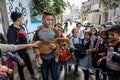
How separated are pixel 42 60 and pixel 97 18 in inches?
1793

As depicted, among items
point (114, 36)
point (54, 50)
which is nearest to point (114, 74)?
point (114, 36)

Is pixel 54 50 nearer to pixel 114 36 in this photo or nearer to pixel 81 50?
pixel 114 36

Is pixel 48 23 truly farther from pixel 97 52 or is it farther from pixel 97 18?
pixel 97 18

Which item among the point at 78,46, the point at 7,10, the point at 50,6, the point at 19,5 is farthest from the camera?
the point at 50,6

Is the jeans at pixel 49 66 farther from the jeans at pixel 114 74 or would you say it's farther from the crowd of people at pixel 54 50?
the jeans at pixel 114 74

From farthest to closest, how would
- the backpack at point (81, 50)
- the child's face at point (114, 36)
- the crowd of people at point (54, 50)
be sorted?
1. the backpack at point (81, 50)
2. the child's face at point (114, 36)
3. the crowd of people at point (54, 50)

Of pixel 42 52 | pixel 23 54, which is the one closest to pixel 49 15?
pixel 42 52

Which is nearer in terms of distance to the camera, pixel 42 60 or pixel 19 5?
pixel 42 60

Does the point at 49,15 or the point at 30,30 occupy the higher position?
the point at 49,15

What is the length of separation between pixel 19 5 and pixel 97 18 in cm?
3975

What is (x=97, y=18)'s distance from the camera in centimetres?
4838

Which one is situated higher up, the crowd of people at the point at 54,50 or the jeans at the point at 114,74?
the crowd of people at the point at 54,50

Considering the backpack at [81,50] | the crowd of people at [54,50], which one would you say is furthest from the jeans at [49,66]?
the backpack at [81,50]

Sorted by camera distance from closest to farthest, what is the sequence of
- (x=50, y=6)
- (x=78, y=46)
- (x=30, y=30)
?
(x=78, y=46) → (x=30, y=30) → (x=50, y=6)
